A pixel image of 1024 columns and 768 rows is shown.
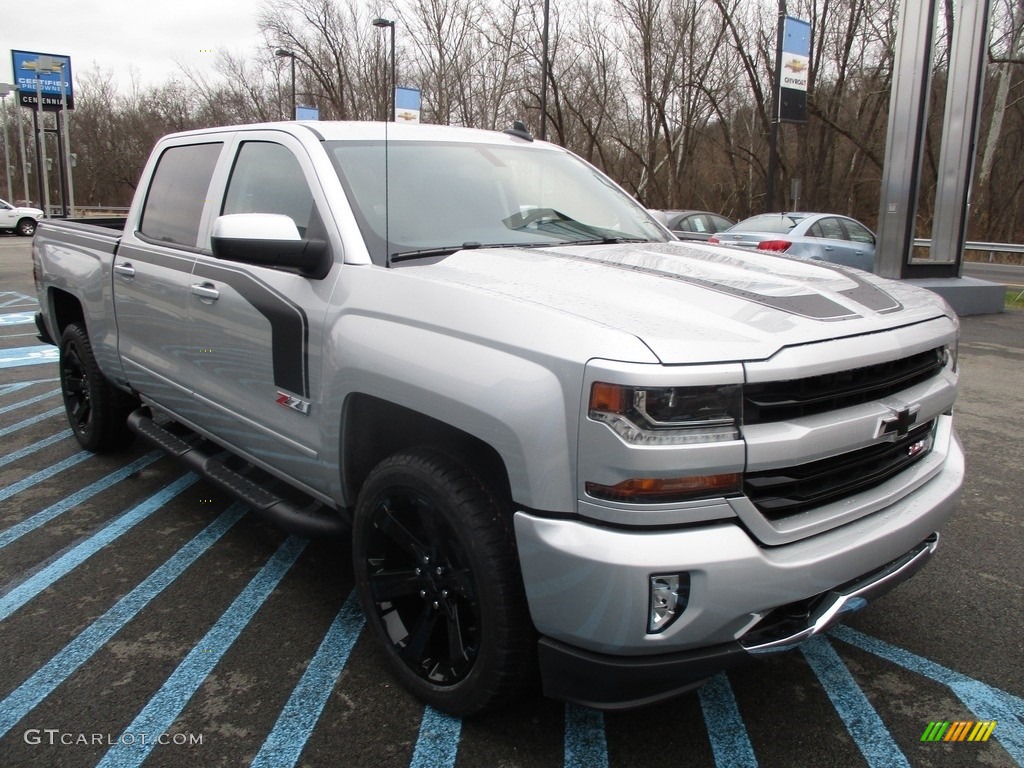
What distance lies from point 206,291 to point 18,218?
3678cm

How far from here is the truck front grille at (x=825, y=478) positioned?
203 centimetres

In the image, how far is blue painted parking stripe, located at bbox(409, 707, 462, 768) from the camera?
2.32 meters

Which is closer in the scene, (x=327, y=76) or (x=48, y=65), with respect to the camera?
(x=327, y=76)

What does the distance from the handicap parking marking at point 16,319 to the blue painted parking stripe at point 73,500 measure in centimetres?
649

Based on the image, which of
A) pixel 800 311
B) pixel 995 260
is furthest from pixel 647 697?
pixel 995 260

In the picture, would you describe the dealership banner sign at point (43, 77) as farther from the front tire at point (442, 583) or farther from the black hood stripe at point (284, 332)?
the front tire at point (442, 583)

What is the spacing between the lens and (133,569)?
11.7ft

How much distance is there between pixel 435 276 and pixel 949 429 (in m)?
1.90

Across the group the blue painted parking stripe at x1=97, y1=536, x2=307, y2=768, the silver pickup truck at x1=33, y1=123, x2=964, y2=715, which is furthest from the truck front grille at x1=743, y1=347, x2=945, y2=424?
the blue painted parking stripe at x1=97, y1=536, x2=307, y2=768

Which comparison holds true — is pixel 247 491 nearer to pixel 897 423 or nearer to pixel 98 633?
pixel 98 633

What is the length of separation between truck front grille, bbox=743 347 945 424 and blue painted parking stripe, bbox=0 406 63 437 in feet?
18.2

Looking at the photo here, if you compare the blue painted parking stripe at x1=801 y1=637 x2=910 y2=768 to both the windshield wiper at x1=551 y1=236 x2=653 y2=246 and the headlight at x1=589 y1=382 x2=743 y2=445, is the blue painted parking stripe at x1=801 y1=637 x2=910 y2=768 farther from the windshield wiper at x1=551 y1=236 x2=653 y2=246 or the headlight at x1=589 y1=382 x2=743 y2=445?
the windshield wiper at x1=551 y1=236 x2=653 y2=246

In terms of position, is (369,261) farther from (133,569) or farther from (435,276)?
(133,569)

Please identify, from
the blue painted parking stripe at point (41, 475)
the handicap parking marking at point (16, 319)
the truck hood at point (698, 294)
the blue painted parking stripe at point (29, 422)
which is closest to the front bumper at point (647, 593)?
the truck hood at point (698, 294)
